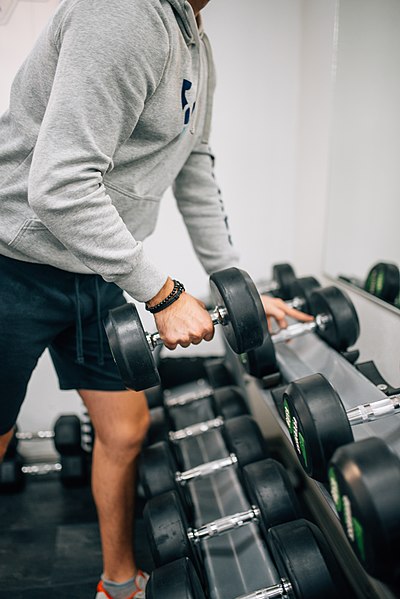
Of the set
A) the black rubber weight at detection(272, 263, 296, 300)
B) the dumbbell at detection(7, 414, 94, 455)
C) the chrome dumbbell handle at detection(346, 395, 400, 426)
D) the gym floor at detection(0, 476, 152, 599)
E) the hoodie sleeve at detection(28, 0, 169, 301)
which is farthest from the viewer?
the dumbbell at detection(7, 414, 94, 455)

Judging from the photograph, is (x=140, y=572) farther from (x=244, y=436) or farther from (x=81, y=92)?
(x=81, y=92)

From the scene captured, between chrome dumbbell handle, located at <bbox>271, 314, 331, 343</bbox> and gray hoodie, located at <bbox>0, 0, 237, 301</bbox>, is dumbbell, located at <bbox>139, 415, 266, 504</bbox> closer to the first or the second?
chrome dumbbell handle, located at <bbox>271, 314, 331, 343</bbox>

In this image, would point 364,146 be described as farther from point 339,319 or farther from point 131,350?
point 131,350

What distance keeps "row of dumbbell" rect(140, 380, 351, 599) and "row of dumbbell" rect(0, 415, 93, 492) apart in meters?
0.52

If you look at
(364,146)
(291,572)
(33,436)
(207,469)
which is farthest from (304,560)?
(364,146)

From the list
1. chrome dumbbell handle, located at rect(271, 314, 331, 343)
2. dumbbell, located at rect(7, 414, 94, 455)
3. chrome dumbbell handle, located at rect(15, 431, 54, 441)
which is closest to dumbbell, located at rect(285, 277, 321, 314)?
chrome dumbbell handle, located at rect(271, 314, 331, 343)

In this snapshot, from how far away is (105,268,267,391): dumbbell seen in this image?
28.7 inches

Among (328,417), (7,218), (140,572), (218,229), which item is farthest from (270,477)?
(7,218)

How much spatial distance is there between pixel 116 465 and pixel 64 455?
1.96 feet

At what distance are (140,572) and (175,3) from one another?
1191 millimetres

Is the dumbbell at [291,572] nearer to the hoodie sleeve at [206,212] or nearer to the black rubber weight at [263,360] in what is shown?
the black rubber weight at [263,360]

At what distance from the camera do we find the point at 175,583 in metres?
0.74

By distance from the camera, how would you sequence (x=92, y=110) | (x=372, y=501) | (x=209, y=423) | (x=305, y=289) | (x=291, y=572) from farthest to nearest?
(x=209, y=423) < (x=305, y=289) < (x=291, y=572) < (x=92, y=110) < (x=372, y=501)

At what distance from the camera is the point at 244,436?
106 centimetres
